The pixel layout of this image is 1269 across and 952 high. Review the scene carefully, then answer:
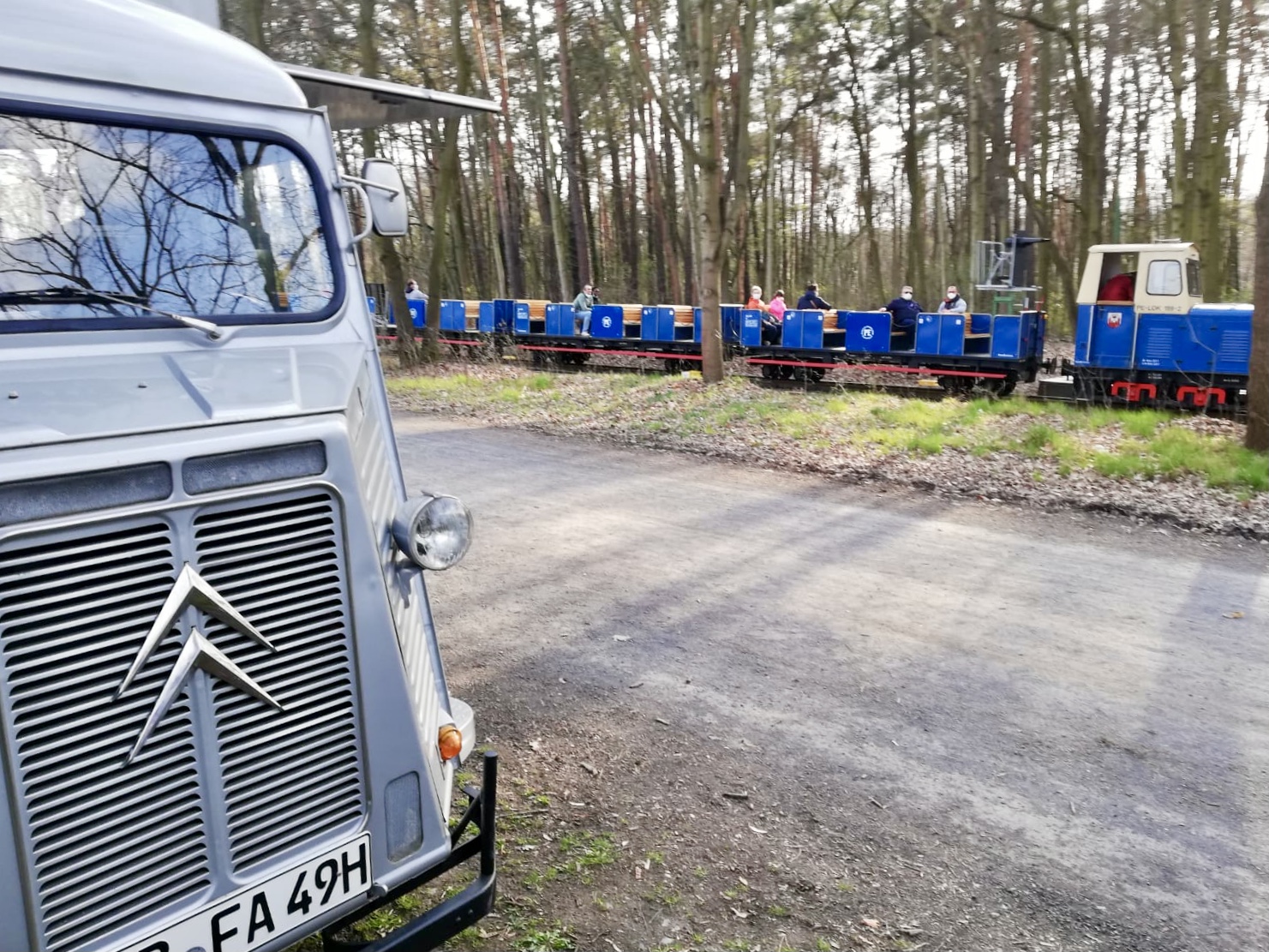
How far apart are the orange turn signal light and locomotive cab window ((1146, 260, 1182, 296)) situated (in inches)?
606

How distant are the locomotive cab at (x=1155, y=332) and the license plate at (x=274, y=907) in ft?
48.4

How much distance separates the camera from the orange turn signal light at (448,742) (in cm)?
281

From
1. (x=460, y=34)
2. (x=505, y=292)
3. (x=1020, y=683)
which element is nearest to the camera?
(x=1020, y=683)

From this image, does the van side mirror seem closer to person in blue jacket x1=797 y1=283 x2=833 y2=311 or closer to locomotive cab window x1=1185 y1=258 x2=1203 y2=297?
locomotive cab window x1=1185 y1=258 x2=1203 y2=297

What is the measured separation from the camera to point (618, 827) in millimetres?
3641

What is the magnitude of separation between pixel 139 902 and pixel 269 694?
1.69 ft

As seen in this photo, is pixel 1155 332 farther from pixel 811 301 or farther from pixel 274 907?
pixel 274 907

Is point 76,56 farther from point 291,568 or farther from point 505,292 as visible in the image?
point 505,292

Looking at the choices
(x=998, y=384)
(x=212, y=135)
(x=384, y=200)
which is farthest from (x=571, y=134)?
(x=212, y=135)

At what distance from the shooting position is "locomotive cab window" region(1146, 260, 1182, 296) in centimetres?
1456

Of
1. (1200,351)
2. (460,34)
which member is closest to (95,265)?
(1200,351)

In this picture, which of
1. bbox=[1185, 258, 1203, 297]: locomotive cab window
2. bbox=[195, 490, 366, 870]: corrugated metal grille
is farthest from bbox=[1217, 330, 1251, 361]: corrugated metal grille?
bbox=[195, 490, 366, 870]: corrugated metal grille

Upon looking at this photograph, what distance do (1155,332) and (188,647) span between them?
16.1 meters

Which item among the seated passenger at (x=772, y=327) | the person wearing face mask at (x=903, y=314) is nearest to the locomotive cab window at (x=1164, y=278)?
the person wearing face mask at (x=903, y=314)
